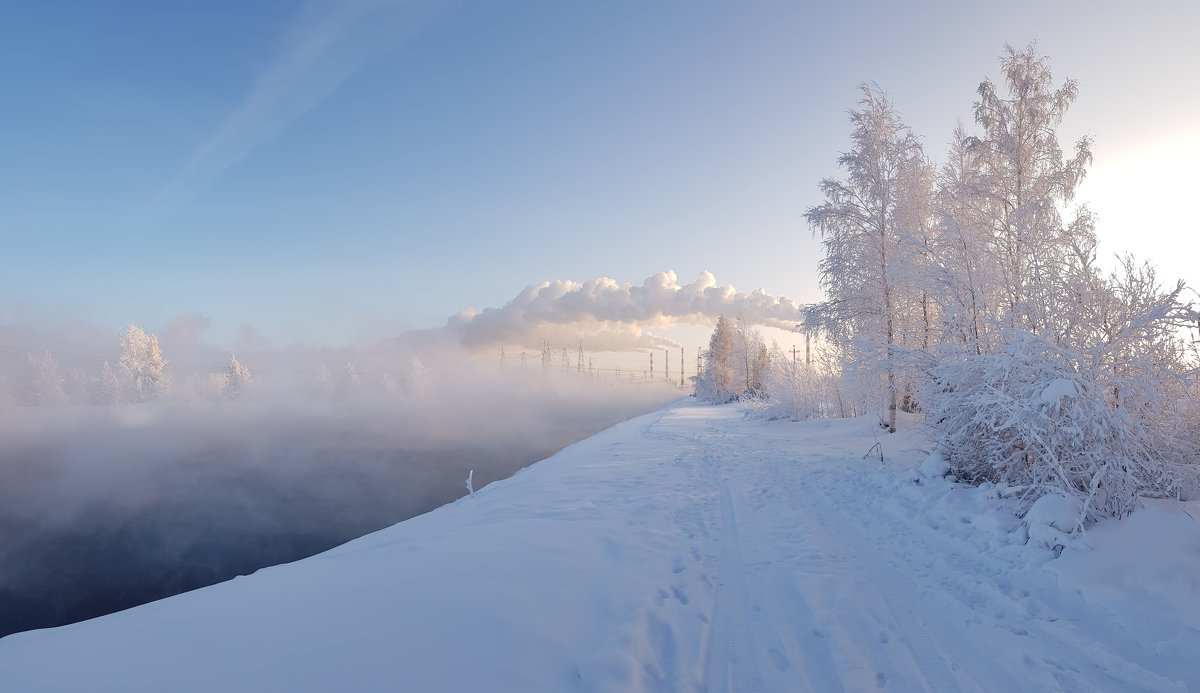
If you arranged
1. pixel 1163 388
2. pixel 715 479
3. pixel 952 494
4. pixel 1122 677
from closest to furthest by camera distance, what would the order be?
pixel 1122 677 → pixel 1163 388 → pixel 952 494 → pixel 715 479

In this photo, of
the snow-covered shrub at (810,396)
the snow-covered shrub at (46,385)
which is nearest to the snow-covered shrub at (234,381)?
the snow-covered shrub at (46,385)

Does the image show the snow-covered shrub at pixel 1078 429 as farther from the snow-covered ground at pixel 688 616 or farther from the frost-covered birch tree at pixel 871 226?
the frost-covered birch tree at pixel 871 226

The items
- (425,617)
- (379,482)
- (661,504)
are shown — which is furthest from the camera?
(379,482)

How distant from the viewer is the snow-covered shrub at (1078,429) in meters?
4.98

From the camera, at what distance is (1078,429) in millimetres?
4984

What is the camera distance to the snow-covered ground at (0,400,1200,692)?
292 cm

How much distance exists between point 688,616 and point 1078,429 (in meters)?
4.86

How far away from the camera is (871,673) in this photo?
3.07 m

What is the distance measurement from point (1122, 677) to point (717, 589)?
2.68 m

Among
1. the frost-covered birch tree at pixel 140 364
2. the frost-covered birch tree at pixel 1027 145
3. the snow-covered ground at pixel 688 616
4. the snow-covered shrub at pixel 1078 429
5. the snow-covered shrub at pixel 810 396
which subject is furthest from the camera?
the frost-covered birch tree at pixel 140 364

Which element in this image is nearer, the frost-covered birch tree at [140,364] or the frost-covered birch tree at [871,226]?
the frost-covered birch tree at [871,226]

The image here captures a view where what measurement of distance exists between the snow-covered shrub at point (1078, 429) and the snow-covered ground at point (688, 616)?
0.38m

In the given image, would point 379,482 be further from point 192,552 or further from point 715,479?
point 715,479

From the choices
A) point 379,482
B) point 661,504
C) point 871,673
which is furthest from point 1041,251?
point 379,482
